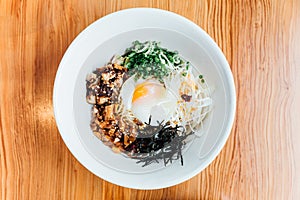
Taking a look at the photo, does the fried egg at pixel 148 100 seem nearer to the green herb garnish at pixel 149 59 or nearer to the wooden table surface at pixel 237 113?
the green herb garnish at pixel 149 59

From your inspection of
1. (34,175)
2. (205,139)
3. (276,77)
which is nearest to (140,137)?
(205,139)

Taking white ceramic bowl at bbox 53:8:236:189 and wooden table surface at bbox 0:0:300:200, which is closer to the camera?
white ceramic bowl at bbox 53:8:236:189

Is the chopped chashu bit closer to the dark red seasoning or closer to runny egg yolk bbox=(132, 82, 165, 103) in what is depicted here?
runny egg yolk bbox=(132, 82, 165, 103)

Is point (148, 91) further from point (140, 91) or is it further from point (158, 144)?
point (158, 144)

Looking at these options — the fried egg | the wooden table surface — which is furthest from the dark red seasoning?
the wooden table surface

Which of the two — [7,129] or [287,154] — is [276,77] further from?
[7,129]

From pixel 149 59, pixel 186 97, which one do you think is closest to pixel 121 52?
pixel 149 59

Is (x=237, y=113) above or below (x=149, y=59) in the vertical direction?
below
